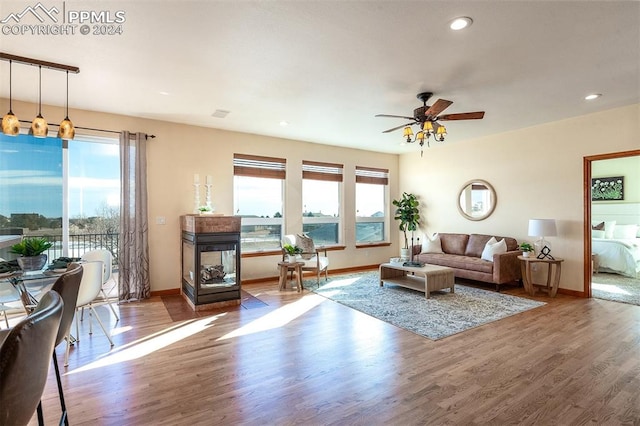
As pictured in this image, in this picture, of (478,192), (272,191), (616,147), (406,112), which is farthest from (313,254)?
(616,147)

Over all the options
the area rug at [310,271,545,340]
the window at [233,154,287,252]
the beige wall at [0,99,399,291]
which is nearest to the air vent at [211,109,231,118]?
the beige wall at [0,99,399,291]

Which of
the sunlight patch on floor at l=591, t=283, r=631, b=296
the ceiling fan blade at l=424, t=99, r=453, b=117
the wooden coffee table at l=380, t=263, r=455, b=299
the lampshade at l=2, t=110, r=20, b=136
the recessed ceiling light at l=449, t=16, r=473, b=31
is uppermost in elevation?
the recessed ceiling light at l=449, t=16, r=473, b=31

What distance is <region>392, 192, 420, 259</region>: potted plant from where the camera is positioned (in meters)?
7.55

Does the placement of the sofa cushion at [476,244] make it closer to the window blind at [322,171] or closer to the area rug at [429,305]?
the area rug at [429,305]

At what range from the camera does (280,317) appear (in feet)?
13.5

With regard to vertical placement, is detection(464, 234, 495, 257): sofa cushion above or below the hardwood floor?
above

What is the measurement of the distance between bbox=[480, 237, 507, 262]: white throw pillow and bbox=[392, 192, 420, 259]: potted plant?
1.86m

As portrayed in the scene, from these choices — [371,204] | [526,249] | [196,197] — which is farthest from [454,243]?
[196,197]

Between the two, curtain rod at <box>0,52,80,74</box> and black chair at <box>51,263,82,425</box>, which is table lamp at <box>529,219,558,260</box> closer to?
black chair at <box>51,263,82,425</box>

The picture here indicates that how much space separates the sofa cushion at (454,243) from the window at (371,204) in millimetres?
1557

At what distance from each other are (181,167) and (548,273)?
249 inches

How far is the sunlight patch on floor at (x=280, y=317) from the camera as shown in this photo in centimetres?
362

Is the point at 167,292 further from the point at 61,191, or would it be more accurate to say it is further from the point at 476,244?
the point at 476,244

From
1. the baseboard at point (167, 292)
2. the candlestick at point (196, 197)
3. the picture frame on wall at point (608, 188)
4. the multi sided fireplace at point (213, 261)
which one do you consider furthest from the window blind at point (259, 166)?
the picture frame on wall at point (608, 188)
